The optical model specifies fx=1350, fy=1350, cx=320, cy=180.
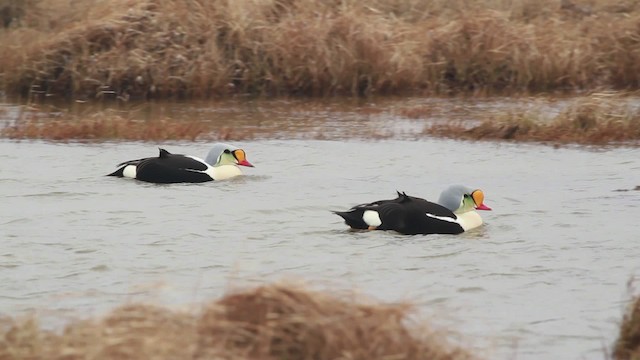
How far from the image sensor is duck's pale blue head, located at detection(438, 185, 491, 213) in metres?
12.0

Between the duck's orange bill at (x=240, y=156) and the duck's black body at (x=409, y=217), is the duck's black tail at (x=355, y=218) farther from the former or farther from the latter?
the duck's orange bill at (x=240, y=156)

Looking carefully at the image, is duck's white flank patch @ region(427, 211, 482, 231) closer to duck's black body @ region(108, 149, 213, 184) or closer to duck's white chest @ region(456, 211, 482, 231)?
duck's white chest @ region(456, 211, 482, 231)

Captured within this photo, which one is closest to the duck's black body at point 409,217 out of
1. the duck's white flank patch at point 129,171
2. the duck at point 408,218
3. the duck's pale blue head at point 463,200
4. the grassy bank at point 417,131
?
the duck at point 408,218

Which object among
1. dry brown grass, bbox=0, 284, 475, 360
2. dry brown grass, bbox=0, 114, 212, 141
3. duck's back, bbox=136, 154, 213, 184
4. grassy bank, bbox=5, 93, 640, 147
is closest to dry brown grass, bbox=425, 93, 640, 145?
grassy bank, bbox=5, 93, 640, 147

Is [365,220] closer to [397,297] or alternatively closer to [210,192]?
[397,297]

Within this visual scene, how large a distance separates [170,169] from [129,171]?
Result: 2.01 ft

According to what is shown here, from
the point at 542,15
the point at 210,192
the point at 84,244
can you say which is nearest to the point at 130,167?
the point at 210,192

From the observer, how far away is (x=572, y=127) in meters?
17.6

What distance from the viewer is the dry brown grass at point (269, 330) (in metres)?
6.50

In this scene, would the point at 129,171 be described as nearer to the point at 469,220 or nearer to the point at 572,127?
the point at 469,220

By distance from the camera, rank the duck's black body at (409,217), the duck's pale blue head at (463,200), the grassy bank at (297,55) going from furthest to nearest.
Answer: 1. the grassy bank at (297,55)
2. the duck's pale blue head at (463,200)
3. the duck's black body at (409,217)

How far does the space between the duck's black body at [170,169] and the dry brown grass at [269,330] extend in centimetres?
723

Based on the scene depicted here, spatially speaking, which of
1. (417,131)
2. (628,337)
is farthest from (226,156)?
(628,337)

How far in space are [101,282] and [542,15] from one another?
19265 mm
